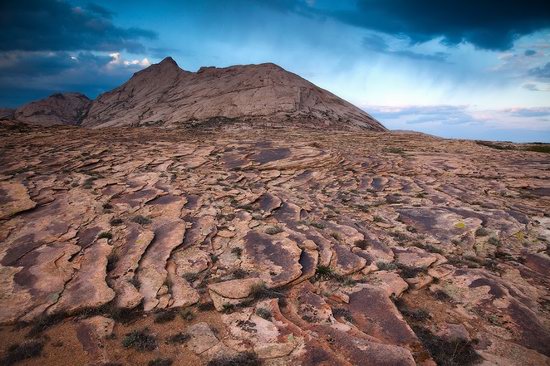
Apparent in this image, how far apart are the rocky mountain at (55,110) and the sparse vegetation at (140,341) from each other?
242 feet

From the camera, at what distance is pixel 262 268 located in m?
10.4

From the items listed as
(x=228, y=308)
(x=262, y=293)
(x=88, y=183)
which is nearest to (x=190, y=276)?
(x=228, y=308)

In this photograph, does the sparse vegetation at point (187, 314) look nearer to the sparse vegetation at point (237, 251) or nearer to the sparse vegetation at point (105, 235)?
the sparse vegetation at point (237, 251)

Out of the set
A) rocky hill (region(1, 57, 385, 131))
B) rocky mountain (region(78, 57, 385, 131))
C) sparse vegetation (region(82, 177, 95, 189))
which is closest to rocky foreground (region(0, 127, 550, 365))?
sparse vegetation (region(82, 177, 95, 189))

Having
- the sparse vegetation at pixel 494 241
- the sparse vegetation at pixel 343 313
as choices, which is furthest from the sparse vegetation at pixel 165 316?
the sparse vegetation at pixel 494 241

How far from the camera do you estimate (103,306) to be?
28.0ft

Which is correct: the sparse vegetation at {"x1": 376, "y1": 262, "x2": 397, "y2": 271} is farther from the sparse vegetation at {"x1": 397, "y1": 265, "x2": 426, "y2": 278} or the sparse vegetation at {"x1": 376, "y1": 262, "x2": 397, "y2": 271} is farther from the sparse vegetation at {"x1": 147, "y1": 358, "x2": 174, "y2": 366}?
the sparse vegetation at {"x1": 147, "y1": 358, "x2": 174, "y2": 366}

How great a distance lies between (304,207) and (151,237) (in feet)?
24.8

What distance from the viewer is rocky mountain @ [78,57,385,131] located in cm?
4881

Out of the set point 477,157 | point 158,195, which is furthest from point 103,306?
point 477,157

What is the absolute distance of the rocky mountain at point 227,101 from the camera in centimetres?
4881

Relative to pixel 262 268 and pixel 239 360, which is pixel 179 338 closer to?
pixel 239 360

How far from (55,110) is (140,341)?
81.8m

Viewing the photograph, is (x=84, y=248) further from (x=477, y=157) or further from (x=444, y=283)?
(x=477, y=157)
